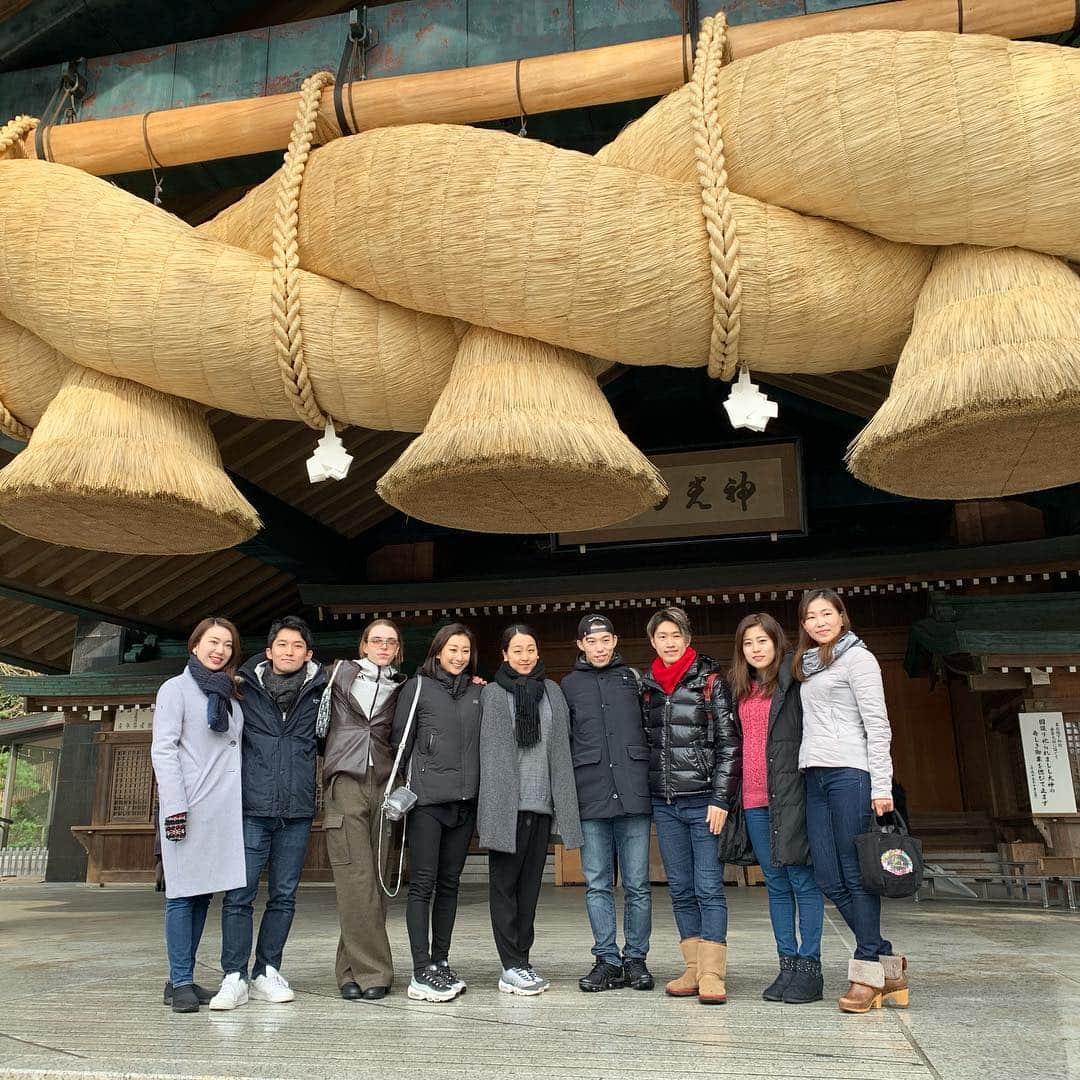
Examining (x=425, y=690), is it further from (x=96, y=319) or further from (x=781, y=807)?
(x=96, y=319)

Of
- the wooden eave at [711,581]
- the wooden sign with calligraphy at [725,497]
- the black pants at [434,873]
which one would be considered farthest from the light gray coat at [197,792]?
the wooden eave at [711,581]

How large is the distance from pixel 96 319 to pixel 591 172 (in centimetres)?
139

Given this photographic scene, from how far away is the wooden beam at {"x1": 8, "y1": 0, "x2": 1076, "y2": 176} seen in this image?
2.69 metres

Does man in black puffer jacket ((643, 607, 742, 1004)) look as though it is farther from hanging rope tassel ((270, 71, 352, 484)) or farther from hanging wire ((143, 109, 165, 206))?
hanging wire ((143, 109, 165, 206))

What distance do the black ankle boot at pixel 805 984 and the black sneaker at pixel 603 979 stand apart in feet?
1.83

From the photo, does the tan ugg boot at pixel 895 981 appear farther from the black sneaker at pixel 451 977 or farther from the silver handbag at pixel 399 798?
the silver handbag at pixel 399 798

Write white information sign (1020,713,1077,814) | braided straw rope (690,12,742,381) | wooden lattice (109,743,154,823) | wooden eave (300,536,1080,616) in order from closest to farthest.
Result: 1. braided straw rope (690,12,742,381)
2. white information sign (1020,713,1077,814)
3. wooden eave (300,536,1080,616)
4. wooden lattice (109,743,154,823)

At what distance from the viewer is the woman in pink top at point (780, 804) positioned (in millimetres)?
2781

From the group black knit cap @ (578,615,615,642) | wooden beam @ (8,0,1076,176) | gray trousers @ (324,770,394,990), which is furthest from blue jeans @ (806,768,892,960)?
wooden beam @ (8,0,1076,176)

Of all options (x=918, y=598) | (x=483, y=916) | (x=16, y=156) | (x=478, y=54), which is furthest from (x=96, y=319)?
(x=918, y=598)

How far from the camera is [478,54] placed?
3.14 meters

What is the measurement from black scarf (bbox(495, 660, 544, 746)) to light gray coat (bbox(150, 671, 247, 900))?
0.92 metres

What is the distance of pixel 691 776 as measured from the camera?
3002 mm

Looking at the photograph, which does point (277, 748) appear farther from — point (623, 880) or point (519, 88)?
point (519, 88)
